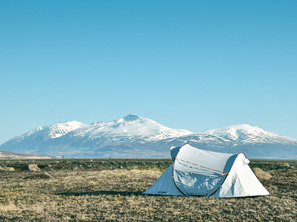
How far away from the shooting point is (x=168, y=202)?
76.0 feet

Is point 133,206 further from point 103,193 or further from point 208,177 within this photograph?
point 103,193

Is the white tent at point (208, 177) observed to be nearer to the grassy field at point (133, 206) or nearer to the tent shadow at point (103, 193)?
the grassy field at point (133, 206)

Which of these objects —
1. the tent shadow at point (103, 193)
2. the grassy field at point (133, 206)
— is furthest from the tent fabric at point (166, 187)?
the tent shadow at point (103, 193)

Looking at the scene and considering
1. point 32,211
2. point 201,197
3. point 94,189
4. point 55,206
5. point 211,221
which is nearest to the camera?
point 211,221

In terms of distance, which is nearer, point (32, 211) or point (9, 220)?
point (9, 220)

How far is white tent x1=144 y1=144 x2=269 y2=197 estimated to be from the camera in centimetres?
2494

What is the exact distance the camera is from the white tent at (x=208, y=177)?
24938mm

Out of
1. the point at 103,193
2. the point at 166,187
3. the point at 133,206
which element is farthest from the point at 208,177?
the point at 103,193

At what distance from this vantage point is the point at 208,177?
25.4m

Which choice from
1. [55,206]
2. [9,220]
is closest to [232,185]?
[55,206]

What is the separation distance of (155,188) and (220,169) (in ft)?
13.2

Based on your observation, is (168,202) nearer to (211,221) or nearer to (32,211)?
(211,221)

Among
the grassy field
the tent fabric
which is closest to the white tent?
the tent fabric

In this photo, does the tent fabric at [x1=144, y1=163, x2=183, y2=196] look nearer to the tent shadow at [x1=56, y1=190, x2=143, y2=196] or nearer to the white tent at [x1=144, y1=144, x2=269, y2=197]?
the white tent at [x1=144, y1=144, x2=269, y2=197]
